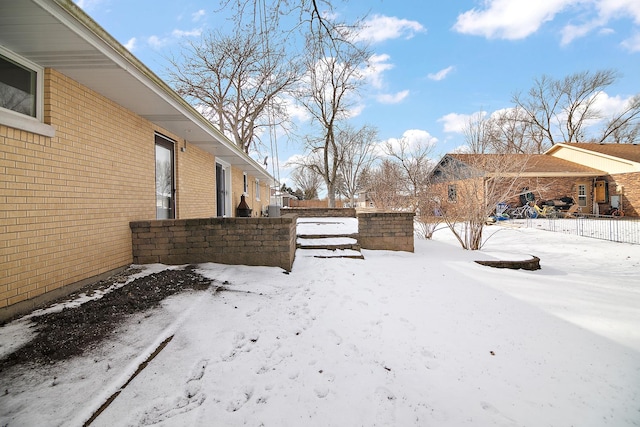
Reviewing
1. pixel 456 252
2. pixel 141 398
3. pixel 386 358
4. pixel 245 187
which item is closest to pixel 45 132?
pixel 141 398

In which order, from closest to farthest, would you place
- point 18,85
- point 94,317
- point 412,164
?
point 94,317 → point 18,85 → point 412,164

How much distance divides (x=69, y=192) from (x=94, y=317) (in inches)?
68.0

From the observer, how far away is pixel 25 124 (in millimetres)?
2887

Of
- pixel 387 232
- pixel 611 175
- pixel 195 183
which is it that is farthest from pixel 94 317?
pixel 611 175

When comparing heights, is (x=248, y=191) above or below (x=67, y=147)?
above

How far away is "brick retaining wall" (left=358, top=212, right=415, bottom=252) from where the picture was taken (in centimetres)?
721

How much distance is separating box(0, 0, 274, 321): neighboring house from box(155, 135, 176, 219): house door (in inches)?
17.8

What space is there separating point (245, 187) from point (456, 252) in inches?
401

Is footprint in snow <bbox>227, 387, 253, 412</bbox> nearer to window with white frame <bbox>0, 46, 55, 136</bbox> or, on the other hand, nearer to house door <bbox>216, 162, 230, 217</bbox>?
window with white frame <bbox>0, 46, 55, 136</bbox>

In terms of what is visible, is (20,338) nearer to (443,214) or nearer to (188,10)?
(188,10)

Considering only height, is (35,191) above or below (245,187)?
below

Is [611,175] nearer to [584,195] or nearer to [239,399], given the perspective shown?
[584,195]

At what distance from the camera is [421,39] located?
18.3 ft

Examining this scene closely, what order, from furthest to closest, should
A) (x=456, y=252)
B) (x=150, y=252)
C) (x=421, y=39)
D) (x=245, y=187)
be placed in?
(x=245, y=187) < (x=456, y=252) < (x=421, y=39) < (x=150, y=252)
